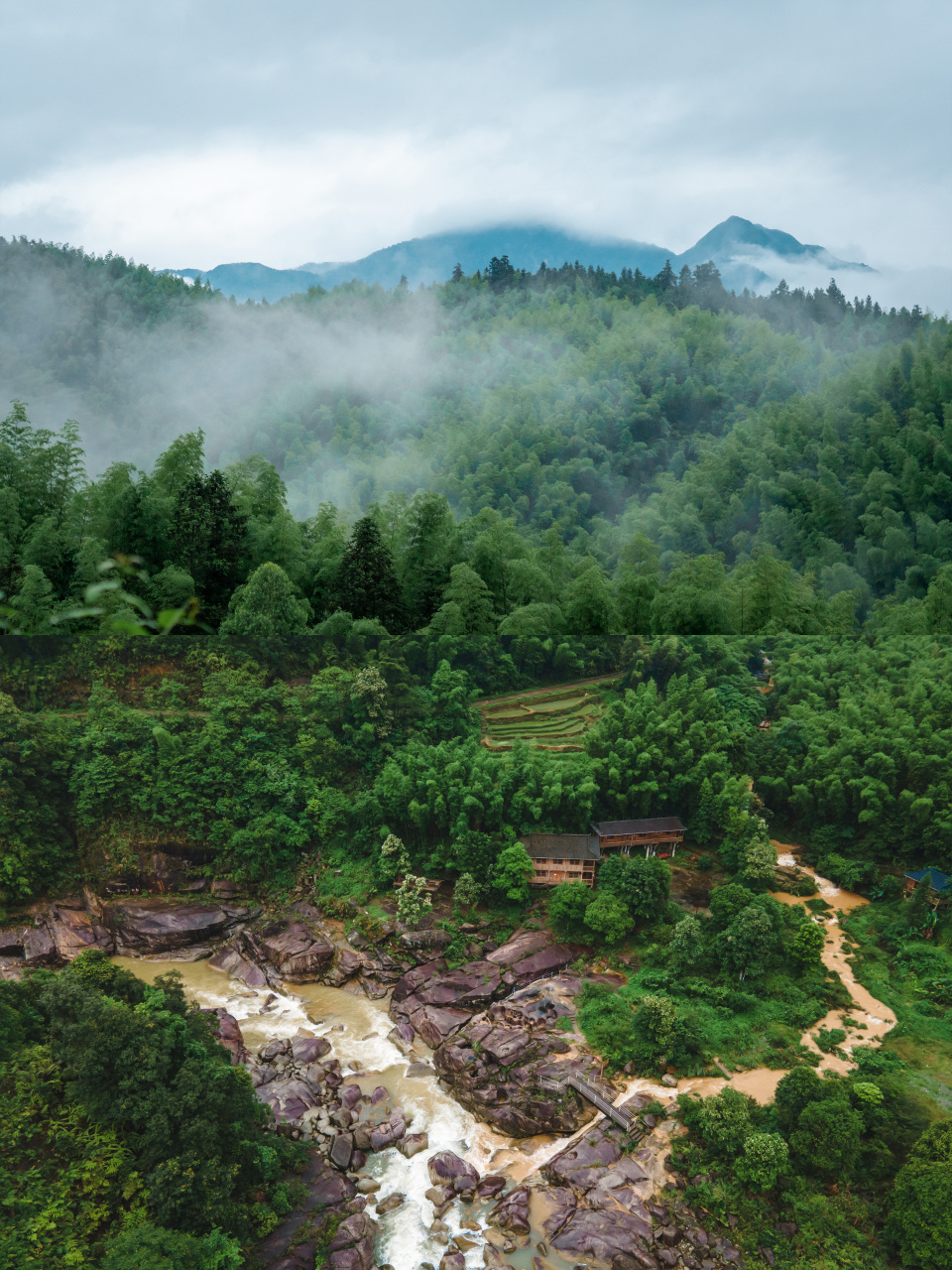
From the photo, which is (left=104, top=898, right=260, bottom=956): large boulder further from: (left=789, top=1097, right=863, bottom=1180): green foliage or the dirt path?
(left=789, top=1097, right=863, bottom=1180): green foliage

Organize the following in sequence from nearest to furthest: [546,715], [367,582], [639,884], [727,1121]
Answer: [727,1121]
[639,884]
[546,715]
[367,582]

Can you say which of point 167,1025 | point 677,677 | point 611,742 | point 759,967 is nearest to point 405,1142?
point 167,1025

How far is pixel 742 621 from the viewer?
670 centimetres

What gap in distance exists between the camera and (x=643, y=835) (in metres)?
5.56

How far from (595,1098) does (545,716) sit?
99.2 inches

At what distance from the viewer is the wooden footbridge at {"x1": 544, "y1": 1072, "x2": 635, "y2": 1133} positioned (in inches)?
184

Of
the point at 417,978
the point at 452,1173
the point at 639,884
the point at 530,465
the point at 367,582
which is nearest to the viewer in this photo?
the point at 452,1173

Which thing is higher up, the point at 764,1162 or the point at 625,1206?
the point at 764,1162

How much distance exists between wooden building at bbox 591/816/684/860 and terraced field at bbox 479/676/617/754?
653mm

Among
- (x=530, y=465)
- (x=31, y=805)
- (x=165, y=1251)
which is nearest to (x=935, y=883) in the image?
(x=165, y=1251)

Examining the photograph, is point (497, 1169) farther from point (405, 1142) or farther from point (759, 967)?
point (759, 967)

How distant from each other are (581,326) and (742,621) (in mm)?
Result: 20068

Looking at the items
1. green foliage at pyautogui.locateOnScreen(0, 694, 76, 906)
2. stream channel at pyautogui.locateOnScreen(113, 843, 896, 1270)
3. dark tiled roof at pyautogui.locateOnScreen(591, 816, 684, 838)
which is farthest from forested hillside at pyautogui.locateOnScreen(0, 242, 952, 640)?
stream channel at pyautogui.locateOnScreen(113, 843, 896, 1270)

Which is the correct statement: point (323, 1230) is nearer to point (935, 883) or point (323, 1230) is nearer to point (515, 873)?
point (515, 873)
